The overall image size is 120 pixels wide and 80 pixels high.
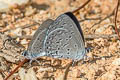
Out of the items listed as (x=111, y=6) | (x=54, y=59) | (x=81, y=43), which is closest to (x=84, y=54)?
(x=81, y=43)

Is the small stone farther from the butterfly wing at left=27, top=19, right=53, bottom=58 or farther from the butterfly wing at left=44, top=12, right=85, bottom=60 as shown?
the butterfly wing at left=27, top=19, right=53, bottom=58

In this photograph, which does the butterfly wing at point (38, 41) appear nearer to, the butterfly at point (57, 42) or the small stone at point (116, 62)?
the butterfly at point (57, 42)

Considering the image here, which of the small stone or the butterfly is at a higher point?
the butterfly

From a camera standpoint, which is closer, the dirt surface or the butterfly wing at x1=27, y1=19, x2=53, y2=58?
the dirt surface

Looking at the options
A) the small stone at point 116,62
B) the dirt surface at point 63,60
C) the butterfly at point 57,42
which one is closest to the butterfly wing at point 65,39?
the butterfly at point 57,42

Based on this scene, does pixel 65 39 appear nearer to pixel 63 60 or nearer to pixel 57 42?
pixel 57 42

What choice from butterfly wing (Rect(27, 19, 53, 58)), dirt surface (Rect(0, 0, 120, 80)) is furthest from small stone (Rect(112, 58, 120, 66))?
butterfly wing (Rect(27, 19, 53, 58))

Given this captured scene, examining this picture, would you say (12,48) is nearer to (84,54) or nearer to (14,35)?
(14,35)
